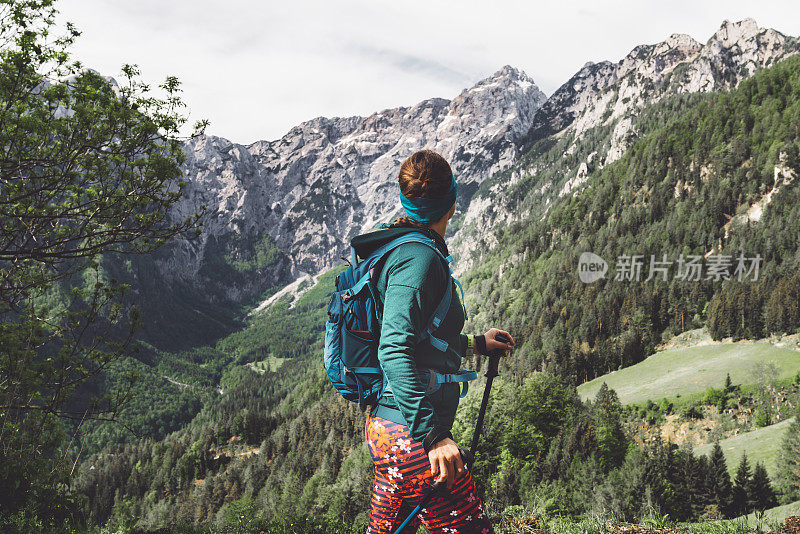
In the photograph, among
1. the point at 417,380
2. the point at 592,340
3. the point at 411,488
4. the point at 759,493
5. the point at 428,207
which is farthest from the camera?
the point at 592,340

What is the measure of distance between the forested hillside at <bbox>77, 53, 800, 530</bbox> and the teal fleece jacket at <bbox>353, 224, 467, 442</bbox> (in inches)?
1402

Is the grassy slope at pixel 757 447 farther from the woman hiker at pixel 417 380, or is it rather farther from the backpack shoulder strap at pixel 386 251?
the backpack shoulder strap at pixel 386 251

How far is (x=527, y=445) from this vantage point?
50812 millimetres

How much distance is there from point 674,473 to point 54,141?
51.5 meters

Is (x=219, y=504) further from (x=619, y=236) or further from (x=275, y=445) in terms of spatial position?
(x=619, y=236)

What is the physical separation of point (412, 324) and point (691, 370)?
314 ft

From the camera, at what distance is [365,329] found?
296cm

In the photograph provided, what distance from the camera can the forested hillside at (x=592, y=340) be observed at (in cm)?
4200

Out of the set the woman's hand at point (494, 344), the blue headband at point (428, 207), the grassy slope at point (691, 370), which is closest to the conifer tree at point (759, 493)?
the grassy slope at point (691, 370)

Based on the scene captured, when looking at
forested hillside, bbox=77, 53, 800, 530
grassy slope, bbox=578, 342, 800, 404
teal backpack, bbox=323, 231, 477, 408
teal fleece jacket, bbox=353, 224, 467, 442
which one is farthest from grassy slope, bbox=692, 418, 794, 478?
teal backpack, bbox=323, 231, 477, 408

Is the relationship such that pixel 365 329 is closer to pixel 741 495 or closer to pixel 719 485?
pixel 719 485

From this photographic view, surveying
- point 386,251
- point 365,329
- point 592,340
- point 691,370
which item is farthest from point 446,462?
point 592,340

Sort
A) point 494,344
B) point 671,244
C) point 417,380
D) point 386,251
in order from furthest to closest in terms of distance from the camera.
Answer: point 671,244, point 494,344, point 386,251, point 417,380

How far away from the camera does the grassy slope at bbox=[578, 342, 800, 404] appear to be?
71062 millimetres
